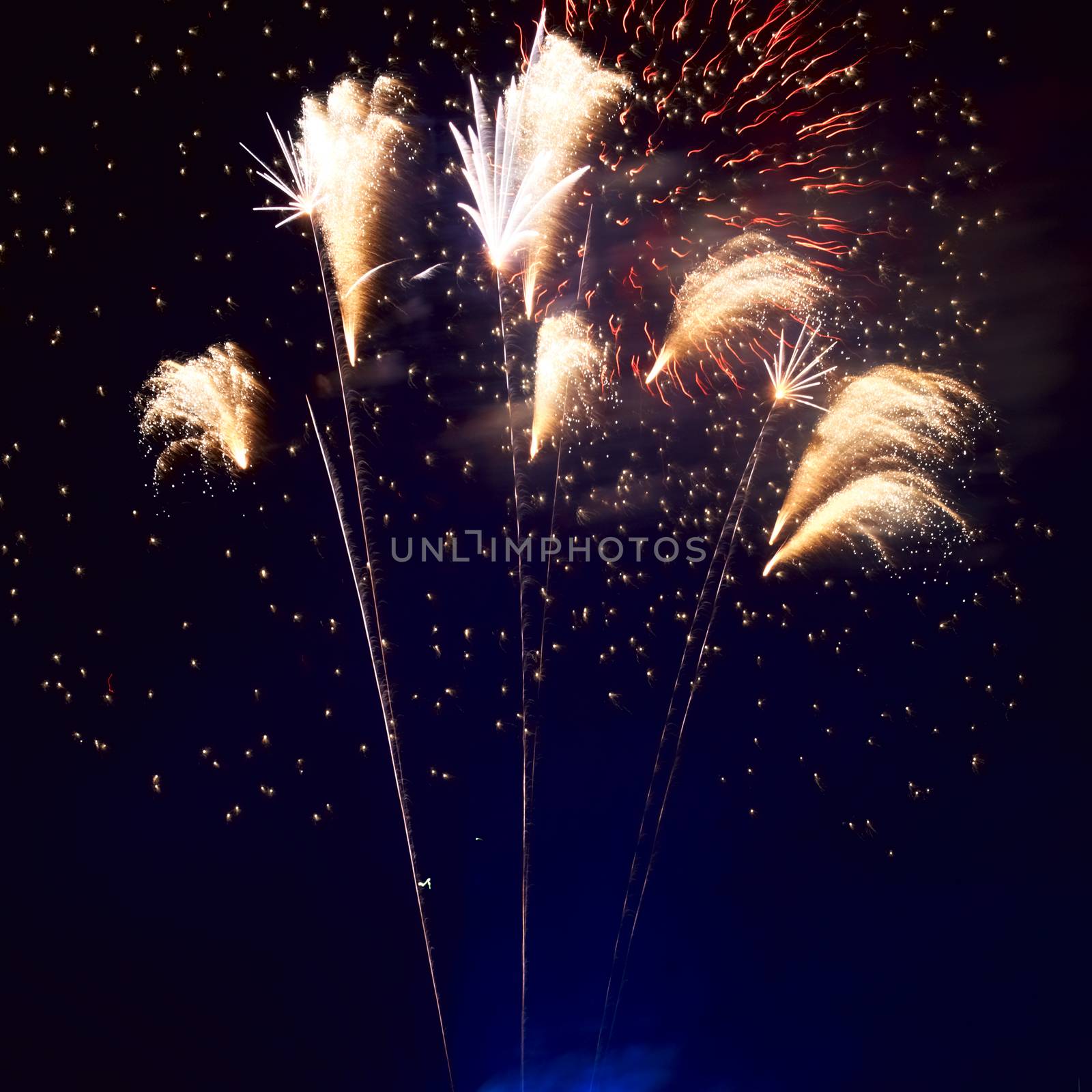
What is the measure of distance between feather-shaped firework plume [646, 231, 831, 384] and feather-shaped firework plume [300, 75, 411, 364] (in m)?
0.70

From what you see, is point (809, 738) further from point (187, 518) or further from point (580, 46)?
point (580, 46)

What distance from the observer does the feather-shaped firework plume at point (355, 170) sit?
210cm

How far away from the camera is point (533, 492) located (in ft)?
Result: 7.36

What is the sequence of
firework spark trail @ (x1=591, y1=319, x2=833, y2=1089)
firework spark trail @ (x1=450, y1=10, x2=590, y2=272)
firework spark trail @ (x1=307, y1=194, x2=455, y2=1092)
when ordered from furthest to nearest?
firework spark trail @ (x1=591, y1=319, x2=833, y2=1089) < firework spark trail @ (x1=307, y1=194, x2=455, y2=1092) < firework spark trail @ (x1=450, y1=10, x2=590, y2=272)

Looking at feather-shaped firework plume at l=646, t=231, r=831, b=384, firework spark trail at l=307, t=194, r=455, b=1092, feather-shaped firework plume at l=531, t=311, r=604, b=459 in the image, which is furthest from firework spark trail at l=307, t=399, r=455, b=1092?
feather-shaped firework plume at l=646, t=231, r=831, b=384

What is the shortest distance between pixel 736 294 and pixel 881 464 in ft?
1.79

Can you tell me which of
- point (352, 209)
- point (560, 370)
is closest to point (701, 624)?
point (560, 370)

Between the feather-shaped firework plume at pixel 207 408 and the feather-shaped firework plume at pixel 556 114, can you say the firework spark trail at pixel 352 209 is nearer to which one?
the feather-shaped firework plume at pixel 207 408

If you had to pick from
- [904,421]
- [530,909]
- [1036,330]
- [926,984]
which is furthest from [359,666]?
[1036,330]

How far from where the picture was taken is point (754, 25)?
221 cm

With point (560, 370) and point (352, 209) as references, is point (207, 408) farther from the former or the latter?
point (560, 370)

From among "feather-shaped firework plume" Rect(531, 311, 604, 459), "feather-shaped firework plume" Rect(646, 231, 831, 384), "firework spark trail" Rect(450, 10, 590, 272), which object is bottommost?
"feather-shaped firework plume" Rect(531, 311, 604, 459)

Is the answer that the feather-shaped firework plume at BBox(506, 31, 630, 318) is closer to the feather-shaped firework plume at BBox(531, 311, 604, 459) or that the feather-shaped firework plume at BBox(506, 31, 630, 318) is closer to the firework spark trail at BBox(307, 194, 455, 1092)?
the feather-shaped firework plume at BBox(531, 311, 604, 459)

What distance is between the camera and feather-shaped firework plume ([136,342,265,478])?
2.14 m
